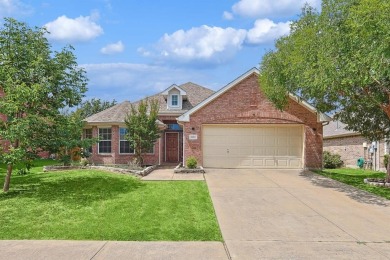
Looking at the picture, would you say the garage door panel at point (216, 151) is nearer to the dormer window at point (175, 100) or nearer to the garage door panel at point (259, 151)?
the garage door panel at point (259, 151)

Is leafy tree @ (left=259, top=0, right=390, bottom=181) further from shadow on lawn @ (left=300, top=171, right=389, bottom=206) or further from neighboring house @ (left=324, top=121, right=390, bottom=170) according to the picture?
neighboring house @ (left=324, top=121, right=390, bottom=170)

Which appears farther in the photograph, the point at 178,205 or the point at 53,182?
the point at 53,182

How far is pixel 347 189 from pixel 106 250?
429 inches

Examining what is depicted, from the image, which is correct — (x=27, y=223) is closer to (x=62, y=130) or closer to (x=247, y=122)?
(x=62, y=130)

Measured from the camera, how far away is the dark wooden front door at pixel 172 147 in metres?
27.6

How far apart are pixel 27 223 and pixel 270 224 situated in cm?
595

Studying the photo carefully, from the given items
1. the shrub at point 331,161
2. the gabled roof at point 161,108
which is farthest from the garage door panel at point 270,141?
the gabled roof at point 161,108

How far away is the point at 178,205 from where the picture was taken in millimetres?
11258

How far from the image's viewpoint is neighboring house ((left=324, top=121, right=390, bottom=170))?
78.9 feet

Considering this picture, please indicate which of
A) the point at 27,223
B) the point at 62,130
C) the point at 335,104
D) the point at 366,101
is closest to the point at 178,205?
the point at 27,223

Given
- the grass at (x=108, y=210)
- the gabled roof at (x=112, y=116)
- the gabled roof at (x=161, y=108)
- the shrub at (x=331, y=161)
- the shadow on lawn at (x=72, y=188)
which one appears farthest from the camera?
the shrub at (x=331, y=161)

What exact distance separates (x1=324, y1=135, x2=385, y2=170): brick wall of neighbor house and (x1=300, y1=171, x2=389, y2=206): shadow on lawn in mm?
6998

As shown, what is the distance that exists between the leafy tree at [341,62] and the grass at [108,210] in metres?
5.77

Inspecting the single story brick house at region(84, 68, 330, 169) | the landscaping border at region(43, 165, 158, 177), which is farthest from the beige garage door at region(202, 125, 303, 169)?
the landscaping border at region(43, 165, 158, 177)
